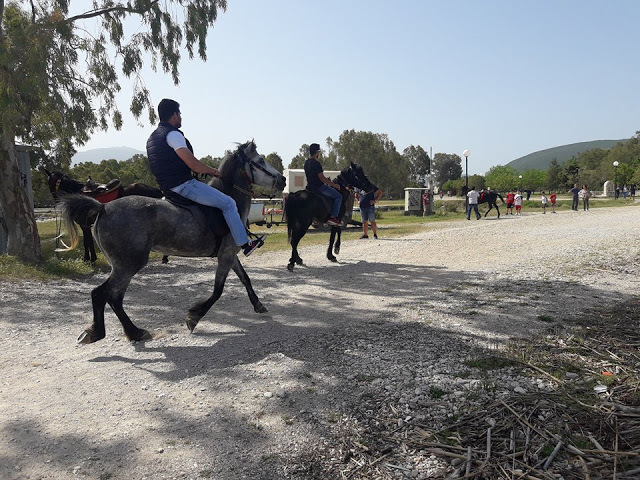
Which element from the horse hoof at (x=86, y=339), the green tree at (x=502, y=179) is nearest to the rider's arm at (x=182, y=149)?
the horse hoof at (x=86, y=339)

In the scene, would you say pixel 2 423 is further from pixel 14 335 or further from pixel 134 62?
pixel 134 62

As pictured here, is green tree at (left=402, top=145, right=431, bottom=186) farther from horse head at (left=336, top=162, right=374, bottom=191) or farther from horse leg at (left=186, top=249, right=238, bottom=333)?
horse leg at (left=186, top=249, right=238, bottom=333)

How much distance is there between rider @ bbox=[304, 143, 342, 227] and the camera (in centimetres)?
1110

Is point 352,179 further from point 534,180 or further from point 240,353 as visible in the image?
point 534,180

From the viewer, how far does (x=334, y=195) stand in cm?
1142

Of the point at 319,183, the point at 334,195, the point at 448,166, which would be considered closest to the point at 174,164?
the point at 319,183

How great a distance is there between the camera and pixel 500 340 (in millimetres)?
5277

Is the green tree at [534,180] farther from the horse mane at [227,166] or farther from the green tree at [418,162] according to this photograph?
the horse mane at [227,166]

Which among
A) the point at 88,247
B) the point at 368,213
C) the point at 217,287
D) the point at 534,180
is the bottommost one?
the point at 217,287

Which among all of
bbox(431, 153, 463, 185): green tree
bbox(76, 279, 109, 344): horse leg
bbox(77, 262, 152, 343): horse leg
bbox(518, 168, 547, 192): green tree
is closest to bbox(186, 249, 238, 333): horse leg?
bbox(77, 262, 152, 343): horse leg

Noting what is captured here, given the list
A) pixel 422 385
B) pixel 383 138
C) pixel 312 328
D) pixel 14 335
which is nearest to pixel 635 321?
pixel 422 385

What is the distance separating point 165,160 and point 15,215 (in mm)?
8071

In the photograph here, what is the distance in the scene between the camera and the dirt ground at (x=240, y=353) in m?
3.27

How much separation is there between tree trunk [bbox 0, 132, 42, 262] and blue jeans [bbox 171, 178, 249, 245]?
7891 millimetres
